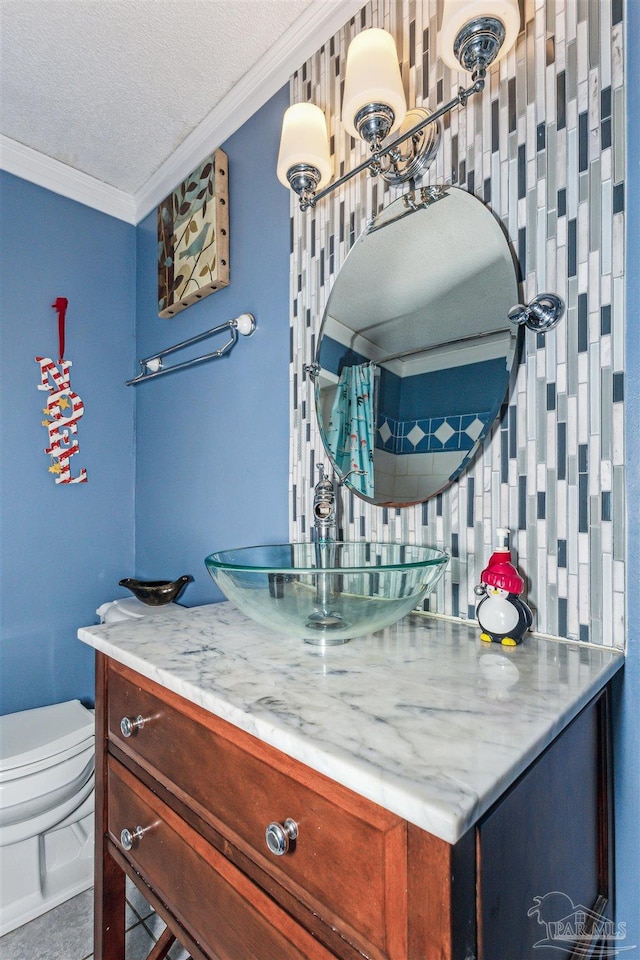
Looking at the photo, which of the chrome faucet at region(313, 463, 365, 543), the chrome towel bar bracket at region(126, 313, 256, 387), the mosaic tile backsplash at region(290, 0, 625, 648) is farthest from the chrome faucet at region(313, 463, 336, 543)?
the chrome towel bar bracket at region(126, 313, 256, 387)

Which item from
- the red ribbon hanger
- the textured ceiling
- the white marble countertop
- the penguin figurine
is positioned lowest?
the white marble countertop

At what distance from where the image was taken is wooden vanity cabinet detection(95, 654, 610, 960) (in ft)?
1.59

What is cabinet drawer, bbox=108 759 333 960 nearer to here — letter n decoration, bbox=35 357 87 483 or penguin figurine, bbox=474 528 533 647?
penguin figurine, bbox=474 528 533 647

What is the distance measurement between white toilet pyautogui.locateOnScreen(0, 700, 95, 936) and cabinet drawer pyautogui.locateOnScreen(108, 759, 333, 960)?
1.88 feet

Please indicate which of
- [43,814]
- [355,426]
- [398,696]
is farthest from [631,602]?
[43,814]

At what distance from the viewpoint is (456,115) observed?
1030 millimetres

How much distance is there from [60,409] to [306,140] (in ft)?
4.31

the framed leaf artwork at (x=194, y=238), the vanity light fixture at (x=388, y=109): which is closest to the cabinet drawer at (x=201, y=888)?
the vanity light fixture at (x=388, y=109)

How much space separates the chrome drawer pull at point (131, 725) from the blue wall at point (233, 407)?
626 millimetres

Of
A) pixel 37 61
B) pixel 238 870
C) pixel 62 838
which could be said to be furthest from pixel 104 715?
pixel 37 61

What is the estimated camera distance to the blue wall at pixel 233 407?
1475 mm

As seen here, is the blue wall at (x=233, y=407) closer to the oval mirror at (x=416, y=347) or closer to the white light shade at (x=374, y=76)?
the oval mirror at (x=416, y=347)

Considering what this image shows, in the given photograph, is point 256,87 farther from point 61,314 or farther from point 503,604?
point 503,604

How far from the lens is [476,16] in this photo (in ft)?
2.84
